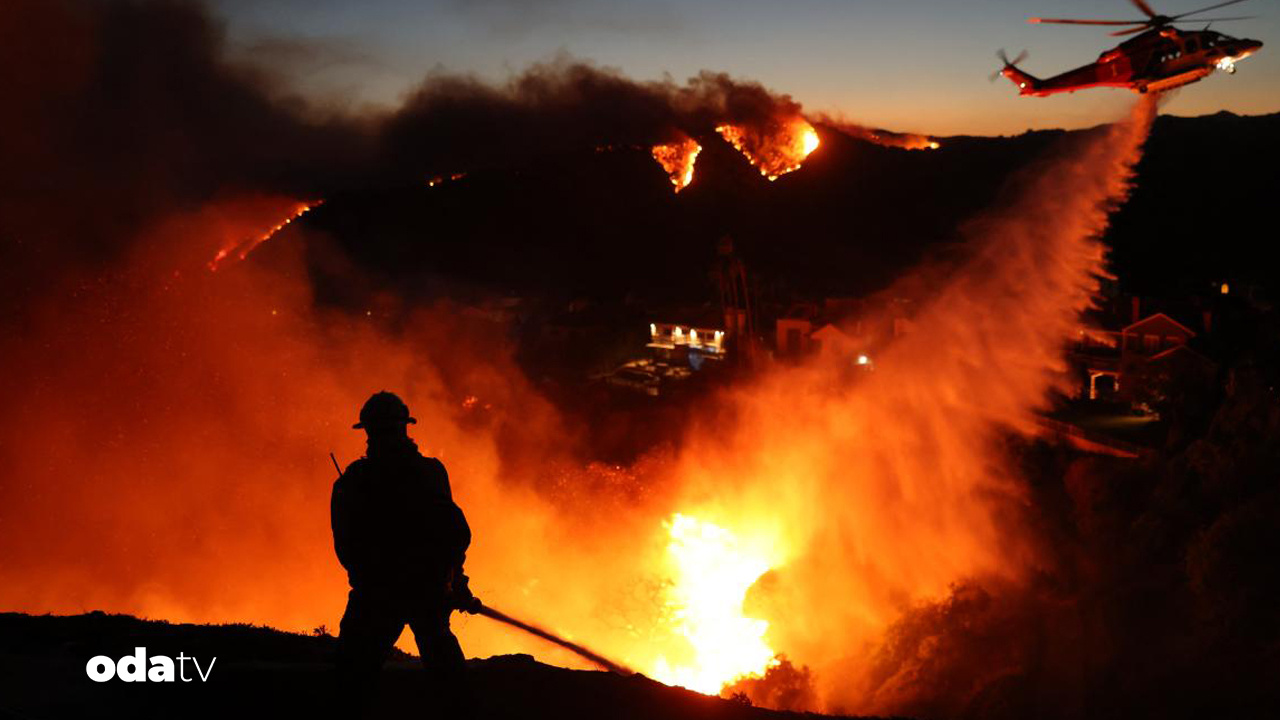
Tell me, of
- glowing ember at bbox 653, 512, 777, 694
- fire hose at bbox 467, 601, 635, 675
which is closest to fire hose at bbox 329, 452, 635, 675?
fire hose at bbox 467, 601, 635, 675

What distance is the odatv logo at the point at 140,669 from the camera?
18.6ft

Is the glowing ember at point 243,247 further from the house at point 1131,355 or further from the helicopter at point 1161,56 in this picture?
the house at point 1131,355

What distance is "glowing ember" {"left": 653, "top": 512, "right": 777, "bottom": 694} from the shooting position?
2019 cm

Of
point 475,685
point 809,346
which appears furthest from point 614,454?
point 475,685

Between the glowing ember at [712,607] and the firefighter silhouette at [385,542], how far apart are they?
14.2 meters

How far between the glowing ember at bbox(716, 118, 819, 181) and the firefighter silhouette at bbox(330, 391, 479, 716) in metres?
19.3

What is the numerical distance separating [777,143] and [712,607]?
539 inches

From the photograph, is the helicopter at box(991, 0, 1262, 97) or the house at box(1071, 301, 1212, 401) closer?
the helicopter at box(991, 0, 1262, 97)

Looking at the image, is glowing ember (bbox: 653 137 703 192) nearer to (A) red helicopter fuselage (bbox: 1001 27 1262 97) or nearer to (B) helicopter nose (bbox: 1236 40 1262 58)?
(A) red helicopter fuselage (bbox: 1001 27 1262 97)

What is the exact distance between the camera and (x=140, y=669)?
5879 mm

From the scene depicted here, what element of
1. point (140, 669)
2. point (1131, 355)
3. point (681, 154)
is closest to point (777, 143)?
point (681, 154)

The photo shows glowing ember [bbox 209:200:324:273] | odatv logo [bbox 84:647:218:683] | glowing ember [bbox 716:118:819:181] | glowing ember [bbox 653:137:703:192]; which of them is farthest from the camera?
glowing ember [bbox 653:137:703:192]

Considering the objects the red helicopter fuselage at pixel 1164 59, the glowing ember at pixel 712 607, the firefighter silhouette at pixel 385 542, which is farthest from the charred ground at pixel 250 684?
the red helicopter fuselage at pixel 1164 59

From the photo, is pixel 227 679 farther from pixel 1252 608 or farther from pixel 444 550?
pixel 1252 608
